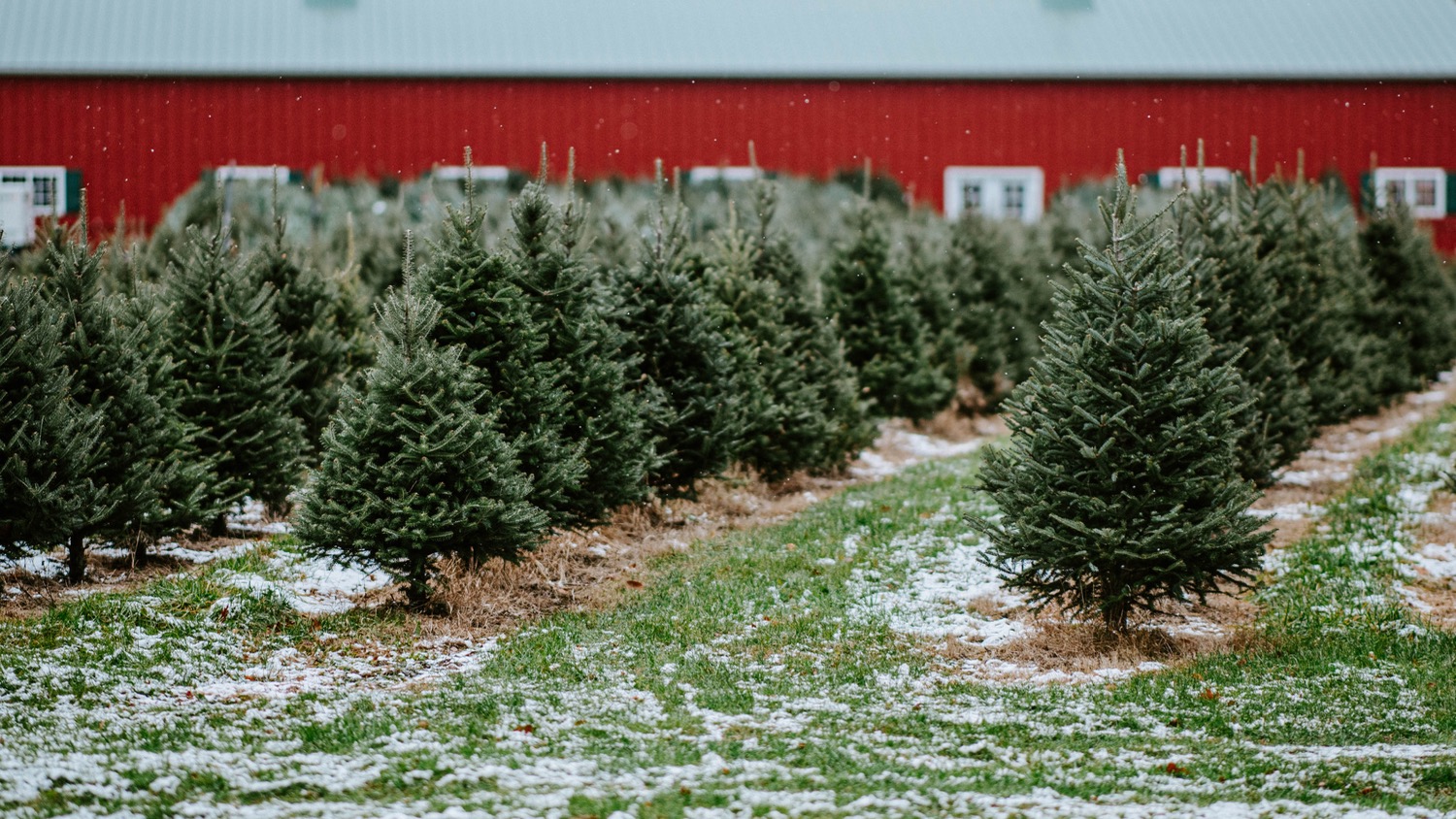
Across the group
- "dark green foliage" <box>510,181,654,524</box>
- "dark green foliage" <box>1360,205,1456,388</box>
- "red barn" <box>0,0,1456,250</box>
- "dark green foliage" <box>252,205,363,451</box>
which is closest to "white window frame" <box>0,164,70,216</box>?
"red barn" <box>0,0,1456,250</box>

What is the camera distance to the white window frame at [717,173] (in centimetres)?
3008

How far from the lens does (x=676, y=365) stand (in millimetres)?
12852

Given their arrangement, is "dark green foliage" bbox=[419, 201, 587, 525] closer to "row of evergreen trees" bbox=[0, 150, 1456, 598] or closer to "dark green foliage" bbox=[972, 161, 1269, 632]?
"row of evergreen trees" bbox=[0, 150, 1456, 598]

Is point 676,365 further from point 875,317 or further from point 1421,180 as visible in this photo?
point 1421,180

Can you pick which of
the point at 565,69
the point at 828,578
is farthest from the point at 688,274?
the point at 565,69

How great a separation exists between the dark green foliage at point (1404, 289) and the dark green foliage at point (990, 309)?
5211 mm

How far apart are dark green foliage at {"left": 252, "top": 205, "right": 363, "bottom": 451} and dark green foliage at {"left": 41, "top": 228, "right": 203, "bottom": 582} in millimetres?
2650

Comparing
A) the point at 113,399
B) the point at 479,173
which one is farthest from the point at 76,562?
the point at 479,173

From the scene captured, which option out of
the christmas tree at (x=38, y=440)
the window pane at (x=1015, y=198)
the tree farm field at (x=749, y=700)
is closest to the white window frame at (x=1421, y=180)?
the window pane at (x=1015, y=198)

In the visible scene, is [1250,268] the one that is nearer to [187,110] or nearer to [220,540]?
[220,540]

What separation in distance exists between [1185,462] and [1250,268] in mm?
5182

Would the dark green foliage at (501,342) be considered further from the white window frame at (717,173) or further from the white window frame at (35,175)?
the white window frame at (35,175)

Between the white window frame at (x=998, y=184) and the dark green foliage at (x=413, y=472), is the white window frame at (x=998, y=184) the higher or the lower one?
the higher one

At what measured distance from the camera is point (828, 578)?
10.7m
